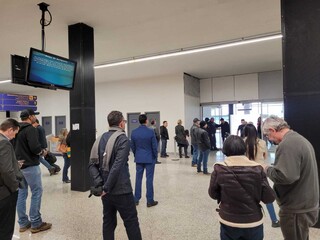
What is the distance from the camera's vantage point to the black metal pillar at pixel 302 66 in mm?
3230

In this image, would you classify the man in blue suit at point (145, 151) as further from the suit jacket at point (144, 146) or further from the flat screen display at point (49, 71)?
the flat screen display at point (49, 71)

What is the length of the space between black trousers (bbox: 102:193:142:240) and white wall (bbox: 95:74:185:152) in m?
8.57

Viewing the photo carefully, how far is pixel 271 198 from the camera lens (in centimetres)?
179

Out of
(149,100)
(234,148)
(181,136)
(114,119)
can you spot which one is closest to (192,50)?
(181,136)

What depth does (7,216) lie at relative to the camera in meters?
2.34

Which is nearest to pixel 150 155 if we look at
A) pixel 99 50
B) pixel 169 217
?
pixel 169 217

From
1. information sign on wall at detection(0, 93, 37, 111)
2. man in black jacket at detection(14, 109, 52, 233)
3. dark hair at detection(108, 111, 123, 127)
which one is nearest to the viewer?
dark hair at detection(108, 111, 123, 127)

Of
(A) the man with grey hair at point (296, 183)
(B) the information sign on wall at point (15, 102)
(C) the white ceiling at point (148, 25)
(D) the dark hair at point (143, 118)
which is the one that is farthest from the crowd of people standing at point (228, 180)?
(B) the information sign on wall at point (15, 102)

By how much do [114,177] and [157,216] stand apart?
5.74 feet

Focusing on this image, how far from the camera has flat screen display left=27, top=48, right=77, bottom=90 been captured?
4047 mm

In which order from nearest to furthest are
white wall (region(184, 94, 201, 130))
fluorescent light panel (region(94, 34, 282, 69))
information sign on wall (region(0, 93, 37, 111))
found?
fluorescent light panel (region(94, 34, 282, 69))
white wall (region(184, 94, 201, 130))
information sign on wall (region(0, 93, 37, 111))

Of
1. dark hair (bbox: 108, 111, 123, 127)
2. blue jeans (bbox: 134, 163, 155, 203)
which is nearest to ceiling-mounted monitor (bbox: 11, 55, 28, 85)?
blue jeans (bbox: 134, 163, 155, 203)

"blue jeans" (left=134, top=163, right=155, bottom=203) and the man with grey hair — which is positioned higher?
the man with grey hair

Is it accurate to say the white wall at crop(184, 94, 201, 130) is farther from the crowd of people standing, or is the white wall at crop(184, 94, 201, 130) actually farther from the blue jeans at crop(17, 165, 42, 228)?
the blue jeans at crop(17, 165, 42, 228)
